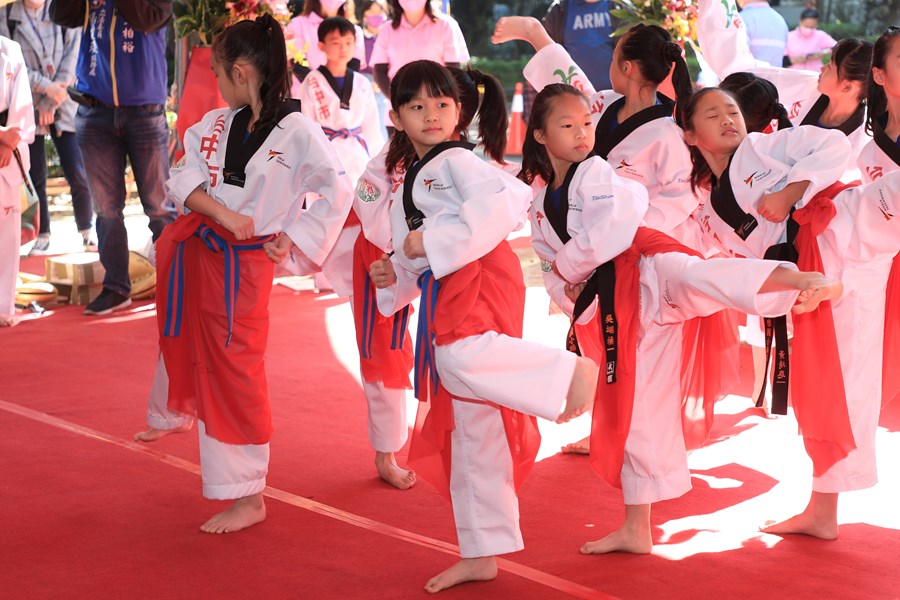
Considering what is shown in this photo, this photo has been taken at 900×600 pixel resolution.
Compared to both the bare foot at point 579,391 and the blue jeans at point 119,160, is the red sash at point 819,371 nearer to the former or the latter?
the bare foot at point 579,391

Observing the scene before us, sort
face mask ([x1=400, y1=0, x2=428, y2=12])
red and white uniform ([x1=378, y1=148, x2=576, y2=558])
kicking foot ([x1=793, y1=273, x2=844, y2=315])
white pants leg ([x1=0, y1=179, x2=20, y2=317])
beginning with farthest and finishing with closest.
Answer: face mask ([x1=400, y1=0, x2=428, y2=12]) < white pants leg ([x1=0, y1=179, x2=20, y2=317]) < red and white uniform ([x1=378, y1=148, x2=576, y2=558]) < kicking foot ([x1=793, y1=273, x2=844, y2=315])

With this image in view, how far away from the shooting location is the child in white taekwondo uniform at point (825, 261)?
273 cm

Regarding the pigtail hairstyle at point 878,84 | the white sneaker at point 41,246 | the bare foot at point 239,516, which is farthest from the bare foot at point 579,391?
the white sneaker at point 41,246

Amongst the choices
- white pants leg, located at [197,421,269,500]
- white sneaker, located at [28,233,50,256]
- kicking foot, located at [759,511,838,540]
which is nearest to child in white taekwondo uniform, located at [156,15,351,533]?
white pants leg, located at [197,421,269,500]

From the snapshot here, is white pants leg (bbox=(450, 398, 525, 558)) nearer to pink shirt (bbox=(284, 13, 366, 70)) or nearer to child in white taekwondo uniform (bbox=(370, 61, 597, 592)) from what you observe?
child in white taekwondo uniform (bbox=(370, 61, 597, 592))

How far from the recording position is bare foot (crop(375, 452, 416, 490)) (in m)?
3.33

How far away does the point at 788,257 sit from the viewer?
9.25 feet

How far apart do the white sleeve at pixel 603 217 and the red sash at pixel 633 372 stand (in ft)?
0.26

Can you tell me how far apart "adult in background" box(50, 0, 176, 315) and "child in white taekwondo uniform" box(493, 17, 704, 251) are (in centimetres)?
289

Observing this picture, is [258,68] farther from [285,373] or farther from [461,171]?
[285,373]

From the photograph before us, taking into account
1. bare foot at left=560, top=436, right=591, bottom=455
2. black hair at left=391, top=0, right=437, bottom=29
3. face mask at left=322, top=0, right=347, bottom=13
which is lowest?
bare foot at left=560, top=436, right=591, bottom=455

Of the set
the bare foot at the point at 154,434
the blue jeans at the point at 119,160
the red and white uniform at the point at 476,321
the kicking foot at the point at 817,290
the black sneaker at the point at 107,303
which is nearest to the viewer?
the kicking foot at the point at 817,290

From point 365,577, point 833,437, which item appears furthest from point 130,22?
point 833,437

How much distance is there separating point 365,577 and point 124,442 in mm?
1423
